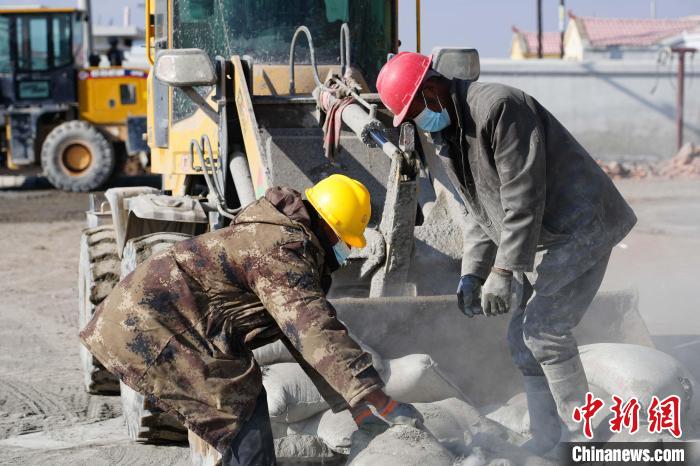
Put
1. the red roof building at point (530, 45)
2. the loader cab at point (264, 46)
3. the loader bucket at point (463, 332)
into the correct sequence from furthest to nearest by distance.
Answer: the red roof building at point (530, 45) < the loader cab at point (264, 46) < the loader bucket at point (463, 332)

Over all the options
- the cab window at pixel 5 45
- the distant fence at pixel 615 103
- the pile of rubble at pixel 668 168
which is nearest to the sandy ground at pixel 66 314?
the cab window at pixel 5 45

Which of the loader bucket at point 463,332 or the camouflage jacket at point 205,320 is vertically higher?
the camouflage jacket at point 205,320

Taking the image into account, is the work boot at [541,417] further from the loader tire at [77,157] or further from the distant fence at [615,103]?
the distant fence at [615,103]

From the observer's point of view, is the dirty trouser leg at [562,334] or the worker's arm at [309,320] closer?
the worker's arm at [309,320]

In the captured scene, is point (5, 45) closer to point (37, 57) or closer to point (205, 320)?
point (37, 57)

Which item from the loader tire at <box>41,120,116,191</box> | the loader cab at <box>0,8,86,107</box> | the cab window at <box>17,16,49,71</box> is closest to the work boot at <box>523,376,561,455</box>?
the loader tire at <box>41,120,116,191</box>

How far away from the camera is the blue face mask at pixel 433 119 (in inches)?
163

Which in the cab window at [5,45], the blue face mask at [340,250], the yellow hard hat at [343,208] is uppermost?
the cab window at [5,45]

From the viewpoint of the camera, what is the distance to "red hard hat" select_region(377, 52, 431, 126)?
4.12 metres

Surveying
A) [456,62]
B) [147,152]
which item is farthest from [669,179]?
[456,62]

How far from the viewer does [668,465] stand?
4.24 meters

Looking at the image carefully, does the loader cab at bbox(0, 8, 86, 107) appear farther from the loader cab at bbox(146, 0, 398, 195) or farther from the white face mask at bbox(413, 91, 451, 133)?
the white face mask at bbox(413, 91, 451, 133)

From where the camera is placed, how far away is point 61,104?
17.0 meters

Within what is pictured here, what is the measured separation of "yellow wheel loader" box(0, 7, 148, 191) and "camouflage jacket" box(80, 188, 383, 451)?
43.3 ft
